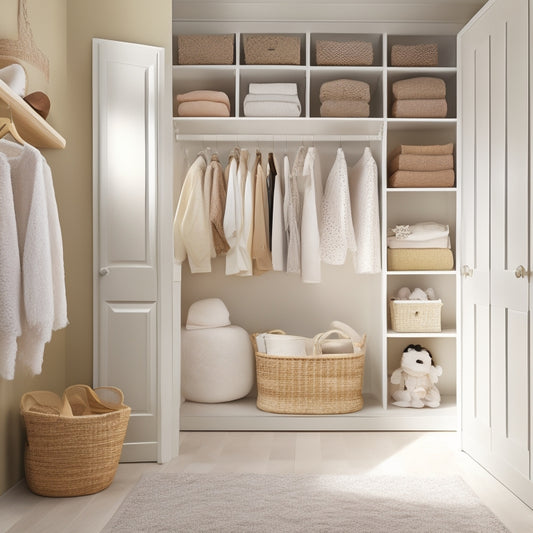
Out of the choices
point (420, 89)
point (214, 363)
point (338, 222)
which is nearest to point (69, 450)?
point (214, 363)

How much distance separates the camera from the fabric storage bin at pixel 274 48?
390 centimetres

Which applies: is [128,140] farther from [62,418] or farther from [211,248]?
[62,418]

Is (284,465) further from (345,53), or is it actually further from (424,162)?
(345,53)

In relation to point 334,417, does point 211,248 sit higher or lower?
higher

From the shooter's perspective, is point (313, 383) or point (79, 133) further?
point (313, 383)

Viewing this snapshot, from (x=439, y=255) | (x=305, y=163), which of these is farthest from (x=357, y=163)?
(x=439, y=255)

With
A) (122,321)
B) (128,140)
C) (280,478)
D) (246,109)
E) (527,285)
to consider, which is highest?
(246,109)

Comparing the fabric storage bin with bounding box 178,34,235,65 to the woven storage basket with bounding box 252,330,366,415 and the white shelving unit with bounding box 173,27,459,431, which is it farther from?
the woven storage basket with bounding box 252,330,366,415

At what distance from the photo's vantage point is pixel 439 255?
3.91 metres

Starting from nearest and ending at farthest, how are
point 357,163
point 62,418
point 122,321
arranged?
point 62,418 → point 122,321 → point 357,163

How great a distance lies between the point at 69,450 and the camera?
2.58 metres

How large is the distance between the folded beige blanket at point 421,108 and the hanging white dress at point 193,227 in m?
1.28

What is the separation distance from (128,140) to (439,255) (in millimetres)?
1963

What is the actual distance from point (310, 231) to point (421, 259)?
696 millimetres
